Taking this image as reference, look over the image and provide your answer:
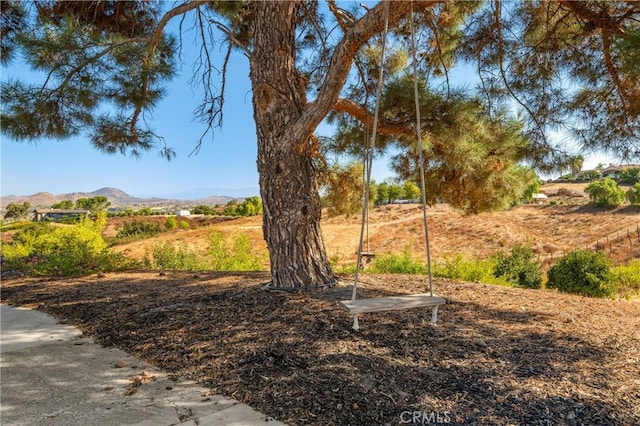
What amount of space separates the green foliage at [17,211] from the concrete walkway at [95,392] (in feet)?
48.4

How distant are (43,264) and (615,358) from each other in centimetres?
634

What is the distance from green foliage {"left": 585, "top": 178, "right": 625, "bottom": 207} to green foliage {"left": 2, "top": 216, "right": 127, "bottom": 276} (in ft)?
57.3

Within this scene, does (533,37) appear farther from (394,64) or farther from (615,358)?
(615,358)

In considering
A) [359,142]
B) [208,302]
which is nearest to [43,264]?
[208,302]

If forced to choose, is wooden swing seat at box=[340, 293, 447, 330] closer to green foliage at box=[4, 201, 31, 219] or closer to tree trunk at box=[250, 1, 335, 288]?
tree trunk at box=[250, 1, 335, 288]

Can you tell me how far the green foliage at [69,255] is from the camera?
5305 mm

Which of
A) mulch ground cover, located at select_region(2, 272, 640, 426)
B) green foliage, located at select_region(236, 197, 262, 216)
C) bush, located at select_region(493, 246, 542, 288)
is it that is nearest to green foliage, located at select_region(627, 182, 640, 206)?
bush, located at select_region(493, 246, 542, 288)

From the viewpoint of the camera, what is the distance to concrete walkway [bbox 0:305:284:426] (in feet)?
5.24

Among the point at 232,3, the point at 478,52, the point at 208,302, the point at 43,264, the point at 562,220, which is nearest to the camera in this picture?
the point at 208,302

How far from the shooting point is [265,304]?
2938mm

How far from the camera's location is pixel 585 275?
6.13 metres

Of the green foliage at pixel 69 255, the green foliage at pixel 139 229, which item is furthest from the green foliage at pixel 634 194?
the green foliage at pixel 139 229

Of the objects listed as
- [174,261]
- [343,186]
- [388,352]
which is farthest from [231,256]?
[388,352]

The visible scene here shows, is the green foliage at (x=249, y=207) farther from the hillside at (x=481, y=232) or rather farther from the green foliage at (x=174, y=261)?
the green foliage at (x=174, y=261)
